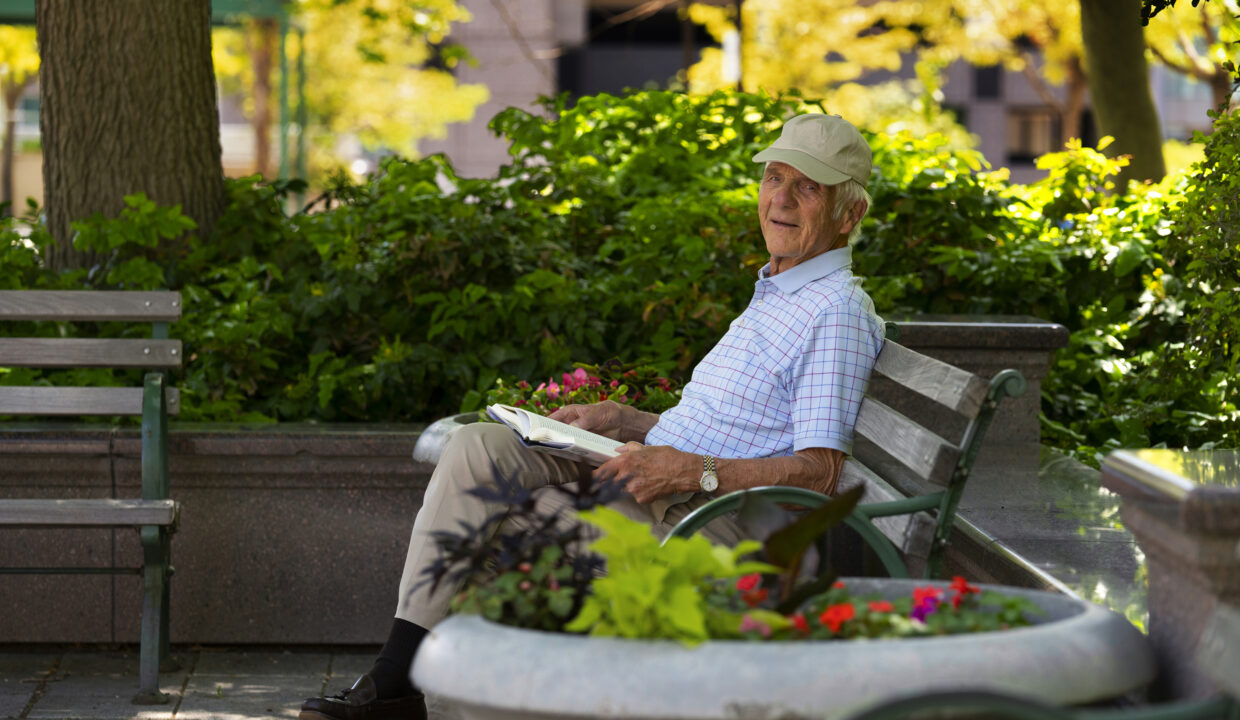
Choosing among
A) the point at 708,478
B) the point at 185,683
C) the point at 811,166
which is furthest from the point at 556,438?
the point at 185,683

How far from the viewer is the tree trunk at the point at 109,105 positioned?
5.75 m

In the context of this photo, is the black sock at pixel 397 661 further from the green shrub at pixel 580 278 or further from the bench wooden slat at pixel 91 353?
the green shrub at pixel 580 278

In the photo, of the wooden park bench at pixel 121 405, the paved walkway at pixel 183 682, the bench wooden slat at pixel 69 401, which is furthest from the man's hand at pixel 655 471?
the bench wooden slat at pixel 69 401

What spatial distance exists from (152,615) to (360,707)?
1.19 meters

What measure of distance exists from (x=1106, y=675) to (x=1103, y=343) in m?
3.92

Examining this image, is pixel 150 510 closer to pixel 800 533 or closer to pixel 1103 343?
pixel 800 533

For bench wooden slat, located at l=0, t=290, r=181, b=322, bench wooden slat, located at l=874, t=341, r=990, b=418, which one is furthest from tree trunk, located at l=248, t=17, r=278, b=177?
bench wooden slat, located at l=874, t=341, r=990, b=418

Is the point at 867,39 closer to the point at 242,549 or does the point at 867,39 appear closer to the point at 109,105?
the point at 109,105

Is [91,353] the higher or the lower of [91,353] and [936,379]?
the lower

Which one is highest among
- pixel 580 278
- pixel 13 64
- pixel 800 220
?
pixel 13 64

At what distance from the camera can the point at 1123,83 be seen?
24.8ft

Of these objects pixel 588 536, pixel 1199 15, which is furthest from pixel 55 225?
pixel 1199 15

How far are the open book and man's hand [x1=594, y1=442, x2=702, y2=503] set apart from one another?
91mm

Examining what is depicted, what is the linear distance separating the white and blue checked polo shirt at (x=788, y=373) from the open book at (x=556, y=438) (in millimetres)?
259
